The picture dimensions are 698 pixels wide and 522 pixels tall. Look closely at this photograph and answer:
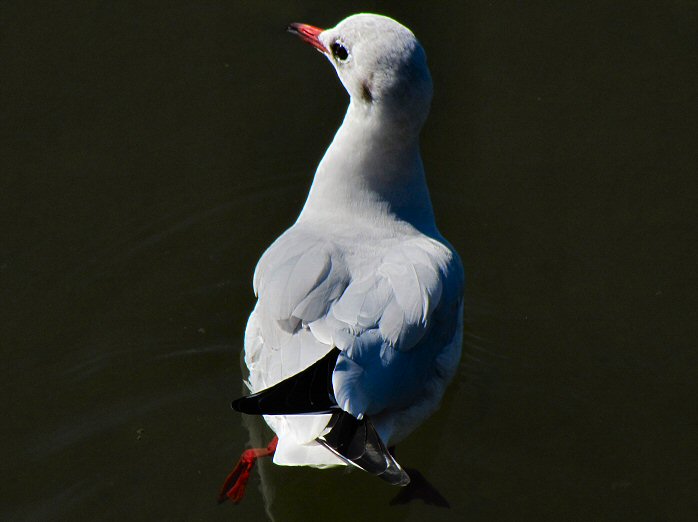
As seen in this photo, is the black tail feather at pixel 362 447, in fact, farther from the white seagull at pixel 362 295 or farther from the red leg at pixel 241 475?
the red leg at pixel 241 475

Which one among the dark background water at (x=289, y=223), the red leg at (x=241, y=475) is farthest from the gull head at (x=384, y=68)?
the red leg at (x=241, y=475)

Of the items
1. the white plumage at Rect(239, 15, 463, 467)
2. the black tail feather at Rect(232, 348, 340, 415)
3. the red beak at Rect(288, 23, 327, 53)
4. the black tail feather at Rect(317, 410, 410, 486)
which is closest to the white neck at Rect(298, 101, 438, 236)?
the white plumage at Rect(239, 15, 463, 467)

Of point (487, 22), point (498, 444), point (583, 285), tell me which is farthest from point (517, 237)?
point (487, 22)

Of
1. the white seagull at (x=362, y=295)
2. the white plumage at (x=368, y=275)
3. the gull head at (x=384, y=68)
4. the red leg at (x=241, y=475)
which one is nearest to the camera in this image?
the white seagull at (x=362, y=295)

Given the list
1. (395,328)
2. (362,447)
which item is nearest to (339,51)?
(395,328)

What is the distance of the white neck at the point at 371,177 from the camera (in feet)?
14.9

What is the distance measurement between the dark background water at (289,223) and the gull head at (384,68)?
1.34 m

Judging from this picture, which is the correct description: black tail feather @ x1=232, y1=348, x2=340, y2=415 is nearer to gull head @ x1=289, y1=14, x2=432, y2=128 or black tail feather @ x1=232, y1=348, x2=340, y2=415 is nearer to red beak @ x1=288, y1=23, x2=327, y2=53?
Result: gull head @ x1=289, y1=14, x2=432, y2=128

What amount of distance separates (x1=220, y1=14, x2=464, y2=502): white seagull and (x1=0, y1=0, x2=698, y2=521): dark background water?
1.55ft

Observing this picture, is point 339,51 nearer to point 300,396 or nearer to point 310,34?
point 310,34

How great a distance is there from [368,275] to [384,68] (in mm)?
868

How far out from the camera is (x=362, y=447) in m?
3.72

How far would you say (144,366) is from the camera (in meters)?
4.96

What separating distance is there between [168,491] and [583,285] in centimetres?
239
